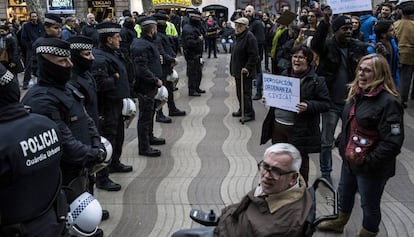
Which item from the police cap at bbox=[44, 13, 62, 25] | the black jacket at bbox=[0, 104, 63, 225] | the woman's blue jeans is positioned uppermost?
the police cap at bbox=[44, 13, 62, 25]

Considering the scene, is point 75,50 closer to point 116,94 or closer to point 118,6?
point 116,94

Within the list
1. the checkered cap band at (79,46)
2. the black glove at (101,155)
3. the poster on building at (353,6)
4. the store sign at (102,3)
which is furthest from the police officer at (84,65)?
the store sign at (102,3)

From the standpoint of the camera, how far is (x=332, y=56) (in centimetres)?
538

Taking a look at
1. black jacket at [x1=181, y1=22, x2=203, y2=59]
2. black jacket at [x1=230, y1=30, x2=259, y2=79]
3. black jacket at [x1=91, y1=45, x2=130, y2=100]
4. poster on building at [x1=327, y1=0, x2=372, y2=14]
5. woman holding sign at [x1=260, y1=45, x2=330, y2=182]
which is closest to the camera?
woman holding sign at [x1=260, y1=45, x2=330, y2=182]

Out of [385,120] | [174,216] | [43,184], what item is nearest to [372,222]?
[385,120]

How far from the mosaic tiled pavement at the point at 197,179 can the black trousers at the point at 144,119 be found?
22 centimetres

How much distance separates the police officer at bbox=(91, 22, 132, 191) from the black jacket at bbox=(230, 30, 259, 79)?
3415mm

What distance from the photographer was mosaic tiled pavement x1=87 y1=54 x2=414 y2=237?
4.85 metres

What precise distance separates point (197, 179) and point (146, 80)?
66.4 inches

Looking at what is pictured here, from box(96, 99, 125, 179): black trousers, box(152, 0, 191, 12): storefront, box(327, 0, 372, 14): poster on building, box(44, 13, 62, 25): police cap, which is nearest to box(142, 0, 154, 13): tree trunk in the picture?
box(152, 0, 191, 12): storefront

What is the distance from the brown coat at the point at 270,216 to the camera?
2.76 meters

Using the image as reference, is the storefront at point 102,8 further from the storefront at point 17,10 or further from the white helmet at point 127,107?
A: the white helmet at point 127,107

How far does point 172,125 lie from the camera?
29.0 ft

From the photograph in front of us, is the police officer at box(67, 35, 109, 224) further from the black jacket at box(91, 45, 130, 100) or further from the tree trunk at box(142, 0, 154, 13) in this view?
Result: the tree trunk at box(142, 0, 154, 13)
